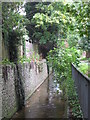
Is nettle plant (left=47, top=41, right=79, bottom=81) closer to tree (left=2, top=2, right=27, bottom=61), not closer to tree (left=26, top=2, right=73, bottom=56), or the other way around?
tree (left=26, top=2, right=73, bottom=56)

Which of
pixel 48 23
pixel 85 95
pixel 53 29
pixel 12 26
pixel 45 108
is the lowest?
pixel 45 108

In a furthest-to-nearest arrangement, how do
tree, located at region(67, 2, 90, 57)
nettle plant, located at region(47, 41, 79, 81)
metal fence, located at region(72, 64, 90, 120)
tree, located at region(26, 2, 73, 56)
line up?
nettle plant, located at region(47, 41, 79, 81), tree, located at region(26, 2, 73, 56), tree, located at region(67, 2, 90, 57), metal fence, located at region(72, 64, 90, 120)

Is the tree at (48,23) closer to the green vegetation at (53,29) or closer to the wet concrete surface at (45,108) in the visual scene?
the green vegetation at (53,29)

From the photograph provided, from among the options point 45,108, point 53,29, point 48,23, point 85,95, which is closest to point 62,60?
point 53,29

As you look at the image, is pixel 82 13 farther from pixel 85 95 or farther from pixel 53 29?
pixel 53 29

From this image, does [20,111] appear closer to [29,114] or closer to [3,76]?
[29,114]

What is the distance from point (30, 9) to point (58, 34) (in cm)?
268

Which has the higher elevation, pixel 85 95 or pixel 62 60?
pixel 62 60

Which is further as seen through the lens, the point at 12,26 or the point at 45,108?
the point at 12,26

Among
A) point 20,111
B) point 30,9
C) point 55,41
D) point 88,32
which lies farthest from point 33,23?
point 20,111

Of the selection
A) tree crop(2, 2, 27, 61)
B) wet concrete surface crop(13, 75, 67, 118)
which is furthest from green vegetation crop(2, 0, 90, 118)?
wet concrete surface crop(13, 75, 67, 118)

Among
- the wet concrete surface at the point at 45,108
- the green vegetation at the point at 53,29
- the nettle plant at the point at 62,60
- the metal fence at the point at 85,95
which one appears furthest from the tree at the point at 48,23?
the metal fence at the point at 85,95

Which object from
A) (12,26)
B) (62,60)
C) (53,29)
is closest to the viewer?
(12,26)

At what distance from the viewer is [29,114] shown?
7.13 metres
